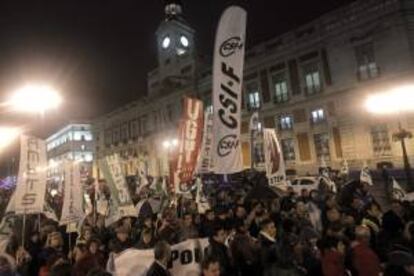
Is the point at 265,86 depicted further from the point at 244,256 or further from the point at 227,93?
the point at 244,256

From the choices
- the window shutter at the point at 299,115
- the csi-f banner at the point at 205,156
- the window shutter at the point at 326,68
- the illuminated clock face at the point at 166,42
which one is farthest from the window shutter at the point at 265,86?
the csi-f banner at the point at 205,156

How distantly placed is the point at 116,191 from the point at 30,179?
2.48 meters

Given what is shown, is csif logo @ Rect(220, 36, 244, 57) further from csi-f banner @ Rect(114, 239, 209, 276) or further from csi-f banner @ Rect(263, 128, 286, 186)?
csi-f banner @ Rect(263, 128, 286, 186)

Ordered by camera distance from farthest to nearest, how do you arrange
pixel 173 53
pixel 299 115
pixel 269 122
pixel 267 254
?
1. pixel 173 53
2. pixel 269 122
3. pixel 299 115
4. pixel 267 254

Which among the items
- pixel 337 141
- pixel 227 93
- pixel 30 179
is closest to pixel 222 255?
pixel 227 93

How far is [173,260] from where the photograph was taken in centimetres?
605

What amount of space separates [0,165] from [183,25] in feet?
117

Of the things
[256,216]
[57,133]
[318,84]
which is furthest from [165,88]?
[57,133]

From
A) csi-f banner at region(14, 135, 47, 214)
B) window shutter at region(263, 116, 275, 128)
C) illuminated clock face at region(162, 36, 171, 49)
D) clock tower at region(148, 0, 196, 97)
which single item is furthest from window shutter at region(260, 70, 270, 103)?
csi-f banner at region(14, 135, 47, 214)

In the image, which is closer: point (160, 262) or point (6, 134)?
point (160, 262)

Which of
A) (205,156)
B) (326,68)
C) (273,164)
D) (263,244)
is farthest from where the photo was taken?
(326,68)

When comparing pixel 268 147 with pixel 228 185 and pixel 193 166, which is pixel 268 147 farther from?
pixel 228 185

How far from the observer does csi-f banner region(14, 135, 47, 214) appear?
8.72 m

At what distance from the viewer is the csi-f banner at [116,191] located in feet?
34.6
